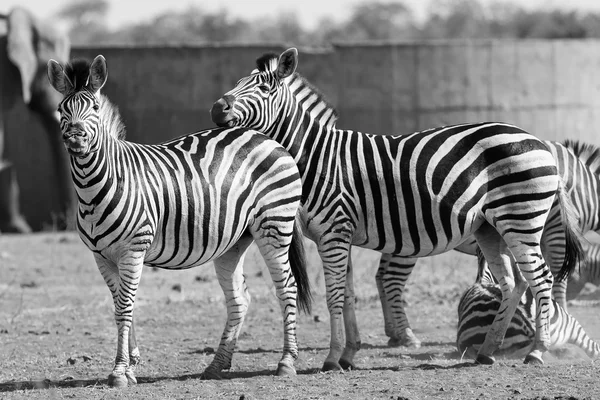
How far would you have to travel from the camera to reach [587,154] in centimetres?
957

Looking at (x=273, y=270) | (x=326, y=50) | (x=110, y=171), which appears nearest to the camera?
(x=110, y=171)

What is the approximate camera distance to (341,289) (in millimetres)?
7293

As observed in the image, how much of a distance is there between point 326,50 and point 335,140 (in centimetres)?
963

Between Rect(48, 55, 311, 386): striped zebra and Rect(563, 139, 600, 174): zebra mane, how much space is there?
321cm

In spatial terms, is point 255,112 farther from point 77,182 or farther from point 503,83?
point 503,83

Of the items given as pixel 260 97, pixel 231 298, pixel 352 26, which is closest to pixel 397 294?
pixel 231 298

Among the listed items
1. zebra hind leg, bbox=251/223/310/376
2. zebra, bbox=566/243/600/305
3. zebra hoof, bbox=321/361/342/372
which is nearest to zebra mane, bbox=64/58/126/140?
zebra hind leg, bbox=251/223/310/376

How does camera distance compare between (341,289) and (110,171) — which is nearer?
(110,171)

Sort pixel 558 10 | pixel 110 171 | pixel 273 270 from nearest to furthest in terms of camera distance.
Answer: pixel 110 171, pixel 273 270, pixel 558 10

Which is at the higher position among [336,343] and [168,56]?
[168,56]

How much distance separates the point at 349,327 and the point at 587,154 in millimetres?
3307

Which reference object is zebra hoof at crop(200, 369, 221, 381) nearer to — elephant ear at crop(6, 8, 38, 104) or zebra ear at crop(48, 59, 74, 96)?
zebra ear at crop(48, 59, 74, 96)

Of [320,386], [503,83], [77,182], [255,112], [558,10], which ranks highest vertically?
[558,10]

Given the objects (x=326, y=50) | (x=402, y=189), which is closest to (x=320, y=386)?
(x=402, y=189)
